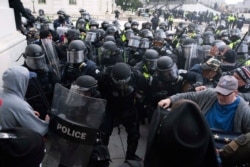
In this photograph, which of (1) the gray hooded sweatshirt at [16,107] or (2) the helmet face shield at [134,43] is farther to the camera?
(2) the helmet face shield at [134,43]

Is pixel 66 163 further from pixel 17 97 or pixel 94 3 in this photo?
pixel 94 3

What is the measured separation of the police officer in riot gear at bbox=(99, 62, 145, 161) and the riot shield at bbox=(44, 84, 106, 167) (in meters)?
1.29

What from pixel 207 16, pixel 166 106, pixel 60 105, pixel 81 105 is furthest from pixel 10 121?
pixel 207 16

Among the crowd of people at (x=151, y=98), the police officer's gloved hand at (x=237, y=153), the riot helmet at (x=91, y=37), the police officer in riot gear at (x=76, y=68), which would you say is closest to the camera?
the crowd of people at (x=151, y=98)

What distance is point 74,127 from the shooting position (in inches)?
95.2

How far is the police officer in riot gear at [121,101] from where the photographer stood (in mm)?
3885

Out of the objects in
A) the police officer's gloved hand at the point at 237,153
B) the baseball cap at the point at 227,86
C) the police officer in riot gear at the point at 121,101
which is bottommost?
the police officer in riot gear at the point at 121,101

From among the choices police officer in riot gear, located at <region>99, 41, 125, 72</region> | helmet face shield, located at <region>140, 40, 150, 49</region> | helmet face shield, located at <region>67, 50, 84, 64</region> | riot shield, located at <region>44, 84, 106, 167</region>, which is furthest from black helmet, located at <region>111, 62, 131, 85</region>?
helmet face shield, located at <region>140, 40, 150, 49</region>

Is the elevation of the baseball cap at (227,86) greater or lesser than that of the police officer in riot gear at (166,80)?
greater

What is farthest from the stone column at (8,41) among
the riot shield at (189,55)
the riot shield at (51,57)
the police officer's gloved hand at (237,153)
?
the police officer's gloved hand at (237,153)

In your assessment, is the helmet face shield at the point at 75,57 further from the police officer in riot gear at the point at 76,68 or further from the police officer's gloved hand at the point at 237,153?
the police officer's gloved hand at the point at 237,153

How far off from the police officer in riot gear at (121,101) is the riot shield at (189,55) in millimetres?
2024

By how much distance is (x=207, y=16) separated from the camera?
38.0 metres

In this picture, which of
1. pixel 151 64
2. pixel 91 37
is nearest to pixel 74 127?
pixel 151 64
